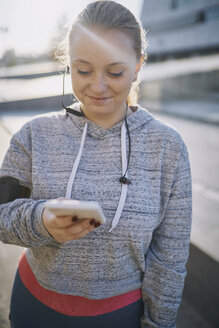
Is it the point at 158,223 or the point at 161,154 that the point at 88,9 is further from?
the point at 158,223

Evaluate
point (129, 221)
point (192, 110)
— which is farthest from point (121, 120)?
point (192, 110)

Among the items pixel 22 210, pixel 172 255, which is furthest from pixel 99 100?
pixel 172 255

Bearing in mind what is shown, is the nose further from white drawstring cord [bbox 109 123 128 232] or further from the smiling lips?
white drawstring cord [bbox 109 123 128 232]

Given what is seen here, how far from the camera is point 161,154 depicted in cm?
130

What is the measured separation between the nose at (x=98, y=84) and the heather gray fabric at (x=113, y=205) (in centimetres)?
22

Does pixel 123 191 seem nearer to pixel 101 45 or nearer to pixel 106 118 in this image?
pixel 106 118

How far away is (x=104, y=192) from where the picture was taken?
1.25m

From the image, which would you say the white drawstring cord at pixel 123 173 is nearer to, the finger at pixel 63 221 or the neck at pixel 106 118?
the neck at pixel 106 118

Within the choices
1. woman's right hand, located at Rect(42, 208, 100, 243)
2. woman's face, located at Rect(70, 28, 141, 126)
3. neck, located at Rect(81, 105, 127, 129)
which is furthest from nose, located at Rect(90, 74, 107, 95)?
woman's right hand, located at Rect(42, 208, 100, 243)

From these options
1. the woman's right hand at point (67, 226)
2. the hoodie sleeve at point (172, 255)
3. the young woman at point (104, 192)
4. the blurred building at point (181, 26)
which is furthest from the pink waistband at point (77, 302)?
the blurred building at point (181, 26)

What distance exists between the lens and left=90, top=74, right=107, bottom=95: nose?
3.94 feet

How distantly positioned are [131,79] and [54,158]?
0.53 meters

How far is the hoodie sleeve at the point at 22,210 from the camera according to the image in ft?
3.58

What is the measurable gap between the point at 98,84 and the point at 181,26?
31.1 meters
